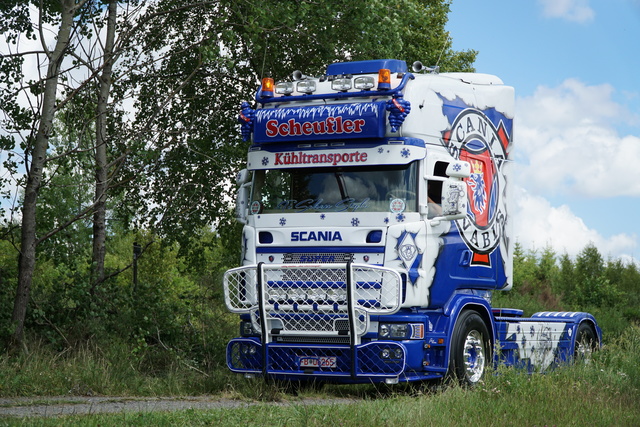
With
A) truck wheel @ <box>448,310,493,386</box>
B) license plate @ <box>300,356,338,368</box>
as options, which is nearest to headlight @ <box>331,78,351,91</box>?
truck wheel @ <box>448,310,493,386</box>

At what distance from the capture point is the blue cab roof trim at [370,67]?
41.9ft

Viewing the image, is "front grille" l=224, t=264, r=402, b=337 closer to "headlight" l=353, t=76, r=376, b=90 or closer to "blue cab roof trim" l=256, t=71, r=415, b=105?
"blue cab roof trim" l=256, t=71, r=415, b=105

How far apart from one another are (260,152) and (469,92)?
3408 mm

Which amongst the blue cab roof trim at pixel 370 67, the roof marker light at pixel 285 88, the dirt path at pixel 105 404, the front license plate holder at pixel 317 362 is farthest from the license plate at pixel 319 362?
the blue cab roof trim at pixel 370 67

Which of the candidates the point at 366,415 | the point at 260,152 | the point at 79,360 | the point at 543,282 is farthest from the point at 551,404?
the point at 543,282

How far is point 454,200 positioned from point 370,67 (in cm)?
245

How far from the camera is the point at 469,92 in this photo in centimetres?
1359

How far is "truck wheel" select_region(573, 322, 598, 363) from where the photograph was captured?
51.5ft

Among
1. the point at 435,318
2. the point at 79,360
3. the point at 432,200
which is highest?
the point at 432,200

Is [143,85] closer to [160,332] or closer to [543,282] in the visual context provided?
[160,332]

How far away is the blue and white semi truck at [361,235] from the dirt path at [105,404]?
90cm

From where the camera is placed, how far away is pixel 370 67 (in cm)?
1291

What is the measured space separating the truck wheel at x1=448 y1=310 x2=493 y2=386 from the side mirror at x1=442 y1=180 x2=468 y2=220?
1.60 metres

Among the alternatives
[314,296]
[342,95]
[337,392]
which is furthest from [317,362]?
[342,95]
